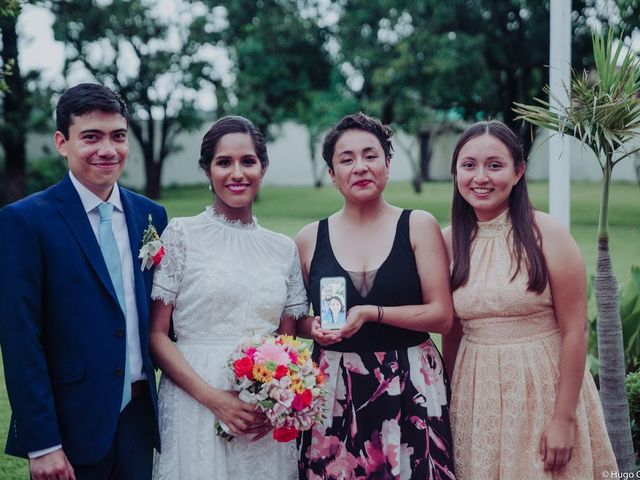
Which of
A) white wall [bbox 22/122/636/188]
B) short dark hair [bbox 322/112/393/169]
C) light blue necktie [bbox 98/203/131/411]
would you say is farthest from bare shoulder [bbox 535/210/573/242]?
white wall [bbox 22/122/636/188]

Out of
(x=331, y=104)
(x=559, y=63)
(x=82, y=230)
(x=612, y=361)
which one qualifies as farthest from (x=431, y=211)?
(x=82, y=230)

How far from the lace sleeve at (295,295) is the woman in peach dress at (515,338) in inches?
31.3

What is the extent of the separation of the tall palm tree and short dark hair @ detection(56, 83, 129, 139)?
2418 mm

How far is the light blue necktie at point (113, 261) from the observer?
11.3ft

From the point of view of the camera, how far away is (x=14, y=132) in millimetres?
25312

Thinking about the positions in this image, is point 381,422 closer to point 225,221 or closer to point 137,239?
point 225,221

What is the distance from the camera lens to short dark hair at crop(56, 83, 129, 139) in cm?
344

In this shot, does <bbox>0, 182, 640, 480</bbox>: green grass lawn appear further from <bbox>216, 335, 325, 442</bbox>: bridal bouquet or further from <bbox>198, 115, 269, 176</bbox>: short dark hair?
<bbox>198, 115, 269, 176</bbox>: short dark hair

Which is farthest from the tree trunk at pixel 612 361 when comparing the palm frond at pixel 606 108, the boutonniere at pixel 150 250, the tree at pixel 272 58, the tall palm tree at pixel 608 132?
the tree at pixel 272 58

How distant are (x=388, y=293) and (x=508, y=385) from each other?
75 centimetres

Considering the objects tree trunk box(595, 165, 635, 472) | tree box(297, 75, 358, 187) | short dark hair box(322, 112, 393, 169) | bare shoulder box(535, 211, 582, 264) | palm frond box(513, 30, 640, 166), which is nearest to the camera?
bare shoulder box(535, 211, 582, 264)

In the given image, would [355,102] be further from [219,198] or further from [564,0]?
[219,198]

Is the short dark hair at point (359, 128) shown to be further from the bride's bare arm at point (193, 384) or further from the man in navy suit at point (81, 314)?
the bride's bare arm at point (193, 384)

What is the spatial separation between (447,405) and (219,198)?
1.60m
